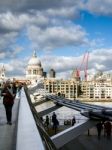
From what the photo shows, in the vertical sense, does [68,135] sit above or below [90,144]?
above

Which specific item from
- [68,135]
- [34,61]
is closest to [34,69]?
[34,61]

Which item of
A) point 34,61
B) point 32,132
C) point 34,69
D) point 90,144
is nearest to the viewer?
point 32,132

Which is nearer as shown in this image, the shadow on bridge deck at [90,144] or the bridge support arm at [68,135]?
the bridge support arm at [68,135]

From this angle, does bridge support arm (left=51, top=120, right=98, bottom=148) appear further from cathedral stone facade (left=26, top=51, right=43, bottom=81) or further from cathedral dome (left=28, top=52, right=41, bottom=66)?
cathedral dome (left=28, top=52, right=41, bottom=66)

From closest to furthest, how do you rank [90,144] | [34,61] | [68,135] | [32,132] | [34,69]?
[32,132] → [68,135] → [90,144] → [34,69] → [34,61]

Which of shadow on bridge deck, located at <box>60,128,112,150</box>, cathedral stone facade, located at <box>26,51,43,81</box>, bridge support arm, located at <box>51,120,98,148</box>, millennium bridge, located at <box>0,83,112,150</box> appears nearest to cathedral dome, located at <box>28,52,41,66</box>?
cathedral stone facade, located at <box>26,51,43,81</box>

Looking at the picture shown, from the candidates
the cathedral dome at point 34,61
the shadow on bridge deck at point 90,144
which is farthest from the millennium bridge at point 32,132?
the cathedral dome at point 34,61

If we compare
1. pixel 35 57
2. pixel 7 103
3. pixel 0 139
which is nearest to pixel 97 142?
pixel 7 103

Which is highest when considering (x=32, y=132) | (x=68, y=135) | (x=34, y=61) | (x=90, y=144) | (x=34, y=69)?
(x=34, y=61)

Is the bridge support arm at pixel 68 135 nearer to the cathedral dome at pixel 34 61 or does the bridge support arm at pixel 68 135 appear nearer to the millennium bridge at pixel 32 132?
the millennium bridge at pixel 32 132

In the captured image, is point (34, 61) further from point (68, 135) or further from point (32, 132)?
point (32, 132)

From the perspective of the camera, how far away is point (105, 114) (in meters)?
10.8

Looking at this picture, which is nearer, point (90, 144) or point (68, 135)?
point (68, 135)

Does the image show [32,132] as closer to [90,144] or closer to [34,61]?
[90,144]
